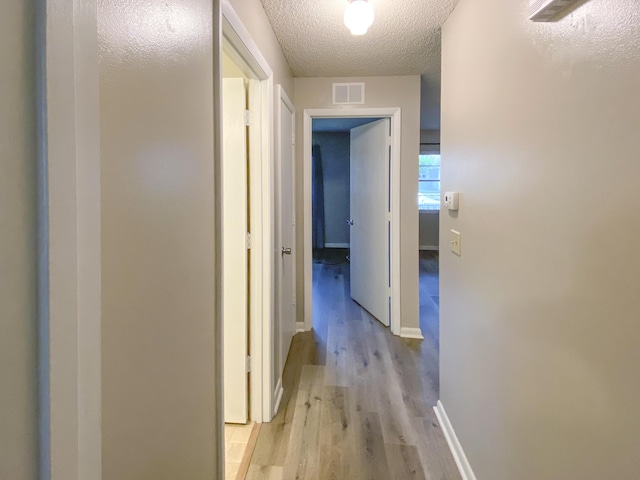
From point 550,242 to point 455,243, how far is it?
0.85 meters

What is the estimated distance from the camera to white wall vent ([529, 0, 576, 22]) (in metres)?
0.94

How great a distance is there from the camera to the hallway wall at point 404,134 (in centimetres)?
326

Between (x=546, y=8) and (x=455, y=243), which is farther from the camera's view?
(x=455, y=243)

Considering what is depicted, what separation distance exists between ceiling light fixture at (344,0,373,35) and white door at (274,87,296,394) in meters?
0.60

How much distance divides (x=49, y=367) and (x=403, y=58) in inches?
119

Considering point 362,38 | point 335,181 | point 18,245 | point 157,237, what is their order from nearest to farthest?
point 18,245
point 157,237
point 362,38
point 335,181

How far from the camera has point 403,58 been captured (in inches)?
112

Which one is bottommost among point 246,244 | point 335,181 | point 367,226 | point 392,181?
point 246,244

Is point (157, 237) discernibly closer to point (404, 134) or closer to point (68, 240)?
point (68, 240)

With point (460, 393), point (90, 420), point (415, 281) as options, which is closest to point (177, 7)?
point (90, 420)

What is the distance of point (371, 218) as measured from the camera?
373 cm

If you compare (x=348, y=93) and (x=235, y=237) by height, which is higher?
(x=348, y=93)

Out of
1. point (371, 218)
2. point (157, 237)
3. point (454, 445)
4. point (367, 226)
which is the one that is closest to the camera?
point (157, 237)

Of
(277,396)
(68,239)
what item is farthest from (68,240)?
(277,396)
